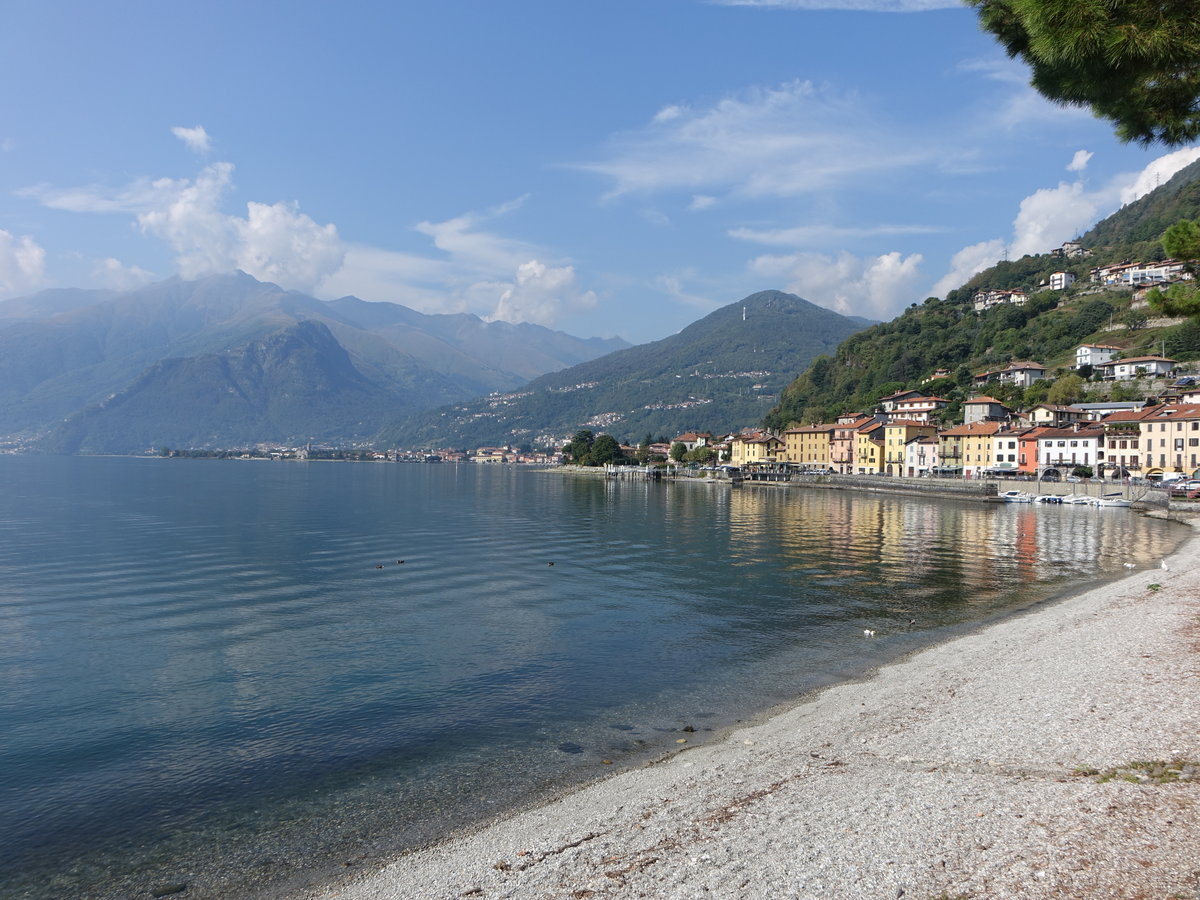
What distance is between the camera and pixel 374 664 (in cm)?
1762

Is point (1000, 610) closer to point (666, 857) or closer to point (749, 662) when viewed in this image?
point (749, 662)

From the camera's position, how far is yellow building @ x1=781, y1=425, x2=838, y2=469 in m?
124

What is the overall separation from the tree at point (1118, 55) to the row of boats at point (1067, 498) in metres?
67.6

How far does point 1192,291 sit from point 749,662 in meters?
11.1

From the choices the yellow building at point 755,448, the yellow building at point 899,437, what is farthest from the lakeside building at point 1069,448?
the yellow building at point 755,448

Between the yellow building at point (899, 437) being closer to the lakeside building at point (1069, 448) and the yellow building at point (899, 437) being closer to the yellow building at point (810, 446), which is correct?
the yellow building at point (810, 446)

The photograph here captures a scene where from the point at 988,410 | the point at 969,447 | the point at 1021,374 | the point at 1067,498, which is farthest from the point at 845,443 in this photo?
the point at 1067,498

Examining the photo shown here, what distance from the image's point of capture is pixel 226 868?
29.4ft

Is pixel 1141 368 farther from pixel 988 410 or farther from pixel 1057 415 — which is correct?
pixel 988 410

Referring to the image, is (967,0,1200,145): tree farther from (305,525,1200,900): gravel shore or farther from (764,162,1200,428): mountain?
(764,162,1200,428): mountain

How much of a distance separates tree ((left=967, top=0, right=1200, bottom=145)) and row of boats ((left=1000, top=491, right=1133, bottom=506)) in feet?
222

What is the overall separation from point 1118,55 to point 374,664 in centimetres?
1738

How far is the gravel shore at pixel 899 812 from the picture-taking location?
6613mm

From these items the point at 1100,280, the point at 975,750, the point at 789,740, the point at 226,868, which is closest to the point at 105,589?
the point at 226,868
